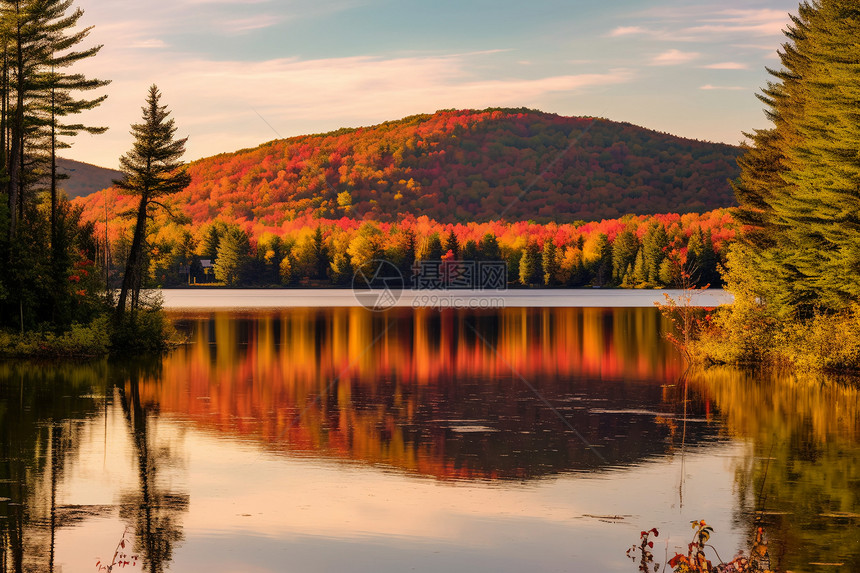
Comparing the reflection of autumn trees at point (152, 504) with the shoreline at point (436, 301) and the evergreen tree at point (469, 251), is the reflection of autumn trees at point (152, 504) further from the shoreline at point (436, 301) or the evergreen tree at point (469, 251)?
the evergreen tree at point (469, 251)

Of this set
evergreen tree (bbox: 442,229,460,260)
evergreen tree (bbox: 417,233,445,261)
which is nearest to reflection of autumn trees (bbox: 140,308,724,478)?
evergreen tree (bbox: 442,229,460,260)

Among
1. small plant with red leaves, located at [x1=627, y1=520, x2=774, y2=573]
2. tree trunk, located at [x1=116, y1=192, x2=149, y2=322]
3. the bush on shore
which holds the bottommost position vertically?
small plant with red leaves, located at [x1=627, y1=520, x2=774, y2=573]

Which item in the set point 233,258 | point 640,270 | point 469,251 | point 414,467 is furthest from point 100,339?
point 640,270

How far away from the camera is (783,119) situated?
49594 mm

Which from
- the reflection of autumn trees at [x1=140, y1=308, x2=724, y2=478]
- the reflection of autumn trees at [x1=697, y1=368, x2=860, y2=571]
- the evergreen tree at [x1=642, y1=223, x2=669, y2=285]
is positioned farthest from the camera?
the evergreen tree at [x1=642, y1=223, x2=669, y2=285]

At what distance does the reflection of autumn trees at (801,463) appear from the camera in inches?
540

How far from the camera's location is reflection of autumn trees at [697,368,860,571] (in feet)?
45.0

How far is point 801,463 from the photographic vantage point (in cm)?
1912

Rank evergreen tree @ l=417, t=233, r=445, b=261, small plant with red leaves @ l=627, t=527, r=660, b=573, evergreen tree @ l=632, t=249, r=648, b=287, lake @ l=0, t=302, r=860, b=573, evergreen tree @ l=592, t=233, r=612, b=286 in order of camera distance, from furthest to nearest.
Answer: evergreen tree @ l=592, t=233, r=612, b=286 < evergreen tree @ l=632, t=249, r=648, b=287 < evergreen tree @ l=417, t=233, r=445, b=261 < lake @ l=0, t=302, r=860, b=573 < small plant with red leaves @ l=627, t=527, r=660, b=573

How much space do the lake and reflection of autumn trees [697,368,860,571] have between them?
2.6 inches

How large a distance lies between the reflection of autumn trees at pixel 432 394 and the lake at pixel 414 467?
0.44 ft

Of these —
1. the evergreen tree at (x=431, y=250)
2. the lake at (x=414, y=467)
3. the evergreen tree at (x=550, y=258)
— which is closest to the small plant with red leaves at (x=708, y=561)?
the lake at (x=414, y=467)

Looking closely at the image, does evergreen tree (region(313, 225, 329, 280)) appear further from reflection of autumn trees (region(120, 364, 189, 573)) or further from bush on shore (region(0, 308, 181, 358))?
reflection of autumn trees (region(120, 364, 189, 573))

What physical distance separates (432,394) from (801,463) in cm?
1318
